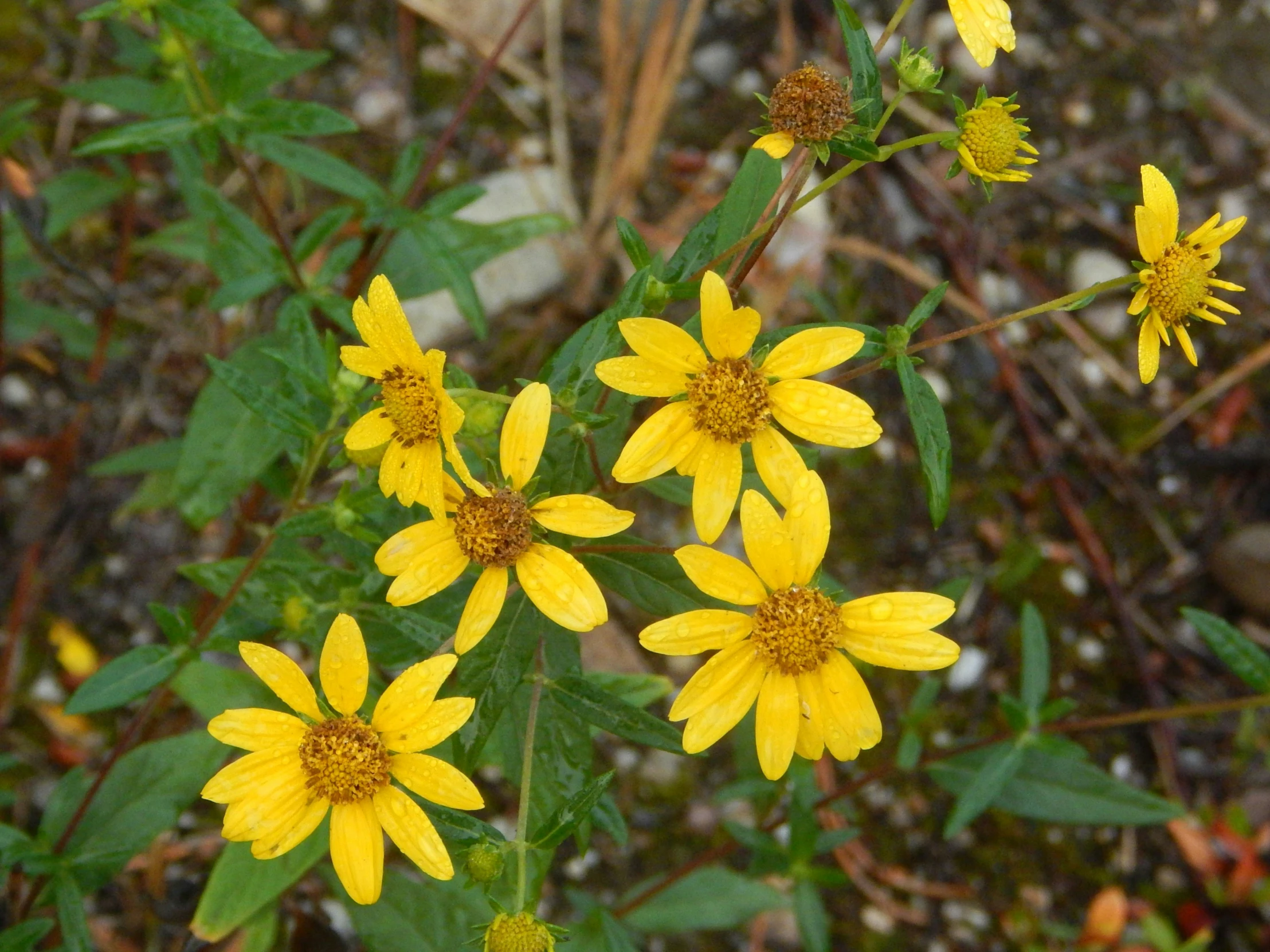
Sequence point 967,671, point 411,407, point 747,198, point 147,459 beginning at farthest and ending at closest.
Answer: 1. point 967,671
2. point 147,459
3. point 747,198
4. point 411,407

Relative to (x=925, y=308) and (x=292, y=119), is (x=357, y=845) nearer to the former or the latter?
(x=925, y=308)

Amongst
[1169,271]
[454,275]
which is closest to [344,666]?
[454,275]

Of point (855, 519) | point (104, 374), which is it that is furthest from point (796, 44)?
point (104, 374)

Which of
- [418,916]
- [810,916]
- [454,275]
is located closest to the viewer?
[418,916]

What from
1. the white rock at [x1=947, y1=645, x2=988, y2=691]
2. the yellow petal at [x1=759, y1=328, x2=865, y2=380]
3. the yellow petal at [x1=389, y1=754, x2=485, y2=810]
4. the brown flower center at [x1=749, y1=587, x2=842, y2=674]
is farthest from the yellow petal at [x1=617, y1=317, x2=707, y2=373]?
the white rock at [x1=947, y1=645, x2=988, y2=691]

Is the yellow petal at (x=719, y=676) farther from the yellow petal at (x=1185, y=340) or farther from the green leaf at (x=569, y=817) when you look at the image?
the yellow petal at (x=1185, y=340)

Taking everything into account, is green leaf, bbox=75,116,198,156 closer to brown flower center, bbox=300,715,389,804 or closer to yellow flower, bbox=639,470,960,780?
brown flower center, bbox=300,715,389,804

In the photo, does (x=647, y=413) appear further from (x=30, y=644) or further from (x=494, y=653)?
(x=30, y=644)
